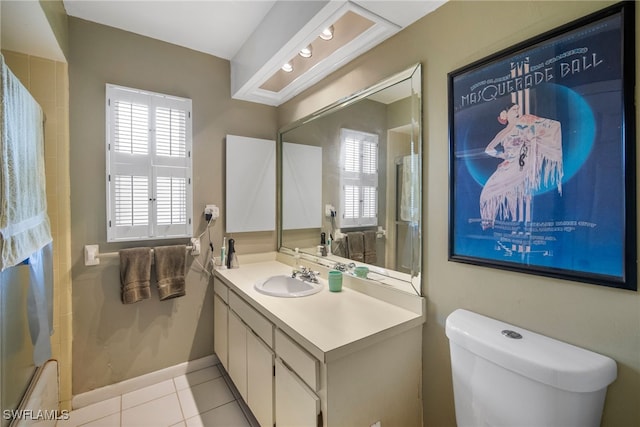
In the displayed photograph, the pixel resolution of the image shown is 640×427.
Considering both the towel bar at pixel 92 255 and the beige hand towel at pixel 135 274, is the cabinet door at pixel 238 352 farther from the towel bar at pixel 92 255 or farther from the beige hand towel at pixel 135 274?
the towel bar at pixel 92 255

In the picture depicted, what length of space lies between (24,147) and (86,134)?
70 cm

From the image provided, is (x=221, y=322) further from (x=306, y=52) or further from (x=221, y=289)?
(x=306, y=52)

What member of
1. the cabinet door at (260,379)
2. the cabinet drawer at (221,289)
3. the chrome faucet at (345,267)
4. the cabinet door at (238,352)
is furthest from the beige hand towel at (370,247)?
the cabinet drawer at (221,289)

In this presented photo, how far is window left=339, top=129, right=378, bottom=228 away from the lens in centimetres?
168

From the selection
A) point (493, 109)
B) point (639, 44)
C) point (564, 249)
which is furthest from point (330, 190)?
point (639, 44)

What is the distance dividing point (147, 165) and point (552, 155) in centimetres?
225

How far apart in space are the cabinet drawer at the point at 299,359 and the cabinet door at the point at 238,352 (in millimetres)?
476

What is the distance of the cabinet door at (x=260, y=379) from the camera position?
1.42 meters

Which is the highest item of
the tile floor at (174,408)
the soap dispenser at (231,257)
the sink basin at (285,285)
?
the soap dispenser at (231,257)

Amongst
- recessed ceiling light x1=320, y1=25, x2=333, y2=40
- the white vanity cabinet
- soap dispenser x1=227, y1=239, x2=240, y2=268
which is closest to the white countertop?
the white vanity cabinet

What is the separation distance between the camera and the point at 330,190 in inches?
80.0

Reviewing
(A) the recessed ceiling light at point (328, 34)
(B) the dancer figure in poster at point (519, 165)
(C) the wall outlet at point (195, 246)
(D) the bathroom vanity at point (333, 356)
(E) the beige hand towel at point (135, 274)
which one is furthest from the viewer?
(C) the wall outlet at point (195, 246)

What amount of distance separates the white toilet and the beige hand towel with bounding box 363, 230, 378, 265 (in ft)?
1.98

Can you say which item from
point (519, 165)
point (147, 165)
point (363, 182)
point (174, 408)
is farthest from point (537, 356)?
point (147, 165)
